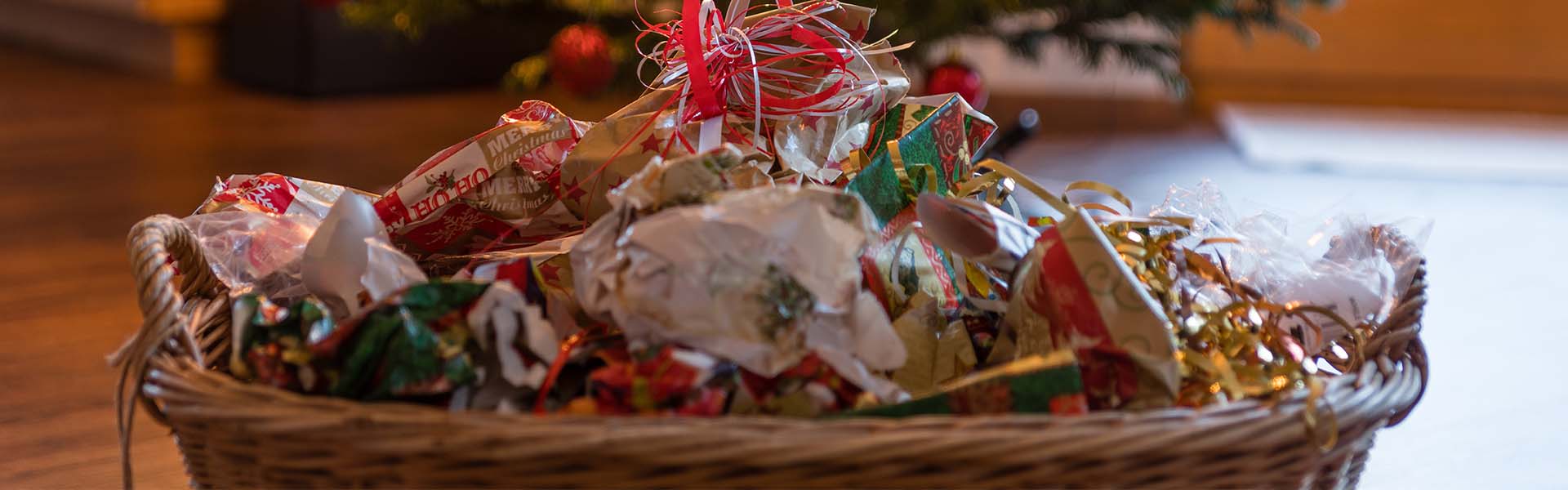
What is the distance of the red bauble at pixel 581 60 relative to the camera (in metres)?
1.59

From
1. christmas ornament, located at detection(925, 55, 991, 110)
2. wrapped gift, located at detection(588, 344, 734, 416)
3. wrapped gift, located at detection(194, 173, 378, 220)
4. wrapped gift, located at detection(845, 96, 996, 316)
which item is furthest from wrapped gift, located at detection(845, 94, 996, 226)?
christmas ornament, located at detection(925, 55, 991, 110)

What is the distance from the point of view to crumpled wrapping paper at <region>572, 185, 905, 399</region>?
49 centimetres

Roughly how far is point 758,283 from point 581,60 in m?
1.14

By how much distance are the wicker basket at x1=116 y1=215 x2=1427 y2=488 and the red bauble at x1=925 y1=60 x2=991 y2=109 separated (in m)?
1.15

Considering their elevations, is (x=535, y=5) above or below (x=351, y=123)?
above

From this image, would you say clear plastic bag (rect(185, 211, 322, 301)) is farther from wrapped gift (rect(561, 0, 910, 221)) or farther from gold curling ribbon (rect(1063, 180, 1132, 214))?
gold curling ribbon (rect(1063, 180, 1132, 214))

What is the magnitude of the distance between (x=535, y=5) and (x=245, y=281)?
138 cm

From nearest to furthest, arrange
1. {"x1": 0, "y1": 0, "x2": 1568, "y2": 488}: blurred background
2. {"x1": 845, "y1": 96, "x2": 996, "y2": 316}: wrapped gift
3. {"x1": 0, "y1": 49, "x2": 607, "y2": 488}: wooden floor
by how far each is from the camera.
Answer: {"x1": 845, "y1": 96, "x2": 996, "y2": 316}: wrapped gift, {"x1": 0, "y1": 49, "x2": 607, "y2": 488}: wooden floor, {"x1": 0, "y1": 0, "x2": 1568, "y2": 488}: blurred background

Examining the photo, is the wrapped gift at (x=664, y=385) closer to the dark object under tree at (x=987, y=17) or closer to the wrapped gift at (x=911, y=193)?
the wrapped gift at (x=911, y=193)

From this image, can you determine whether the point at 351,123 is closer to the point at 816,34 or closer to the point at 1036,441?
the point at 816,34

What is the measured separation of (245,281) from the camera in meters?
0.63

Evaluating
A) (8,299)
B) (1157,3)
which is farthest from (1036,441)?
(1157,3)

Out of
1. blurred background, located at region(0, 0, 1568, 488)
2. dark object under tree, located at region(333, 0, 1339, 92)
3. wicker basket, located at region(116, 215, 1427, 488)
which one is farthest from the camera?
dark object under tree, located at region(333, 0, 1339, 92)

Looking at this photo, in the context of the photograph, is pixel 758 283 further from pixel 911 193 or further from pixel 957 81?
pixel 957 81
